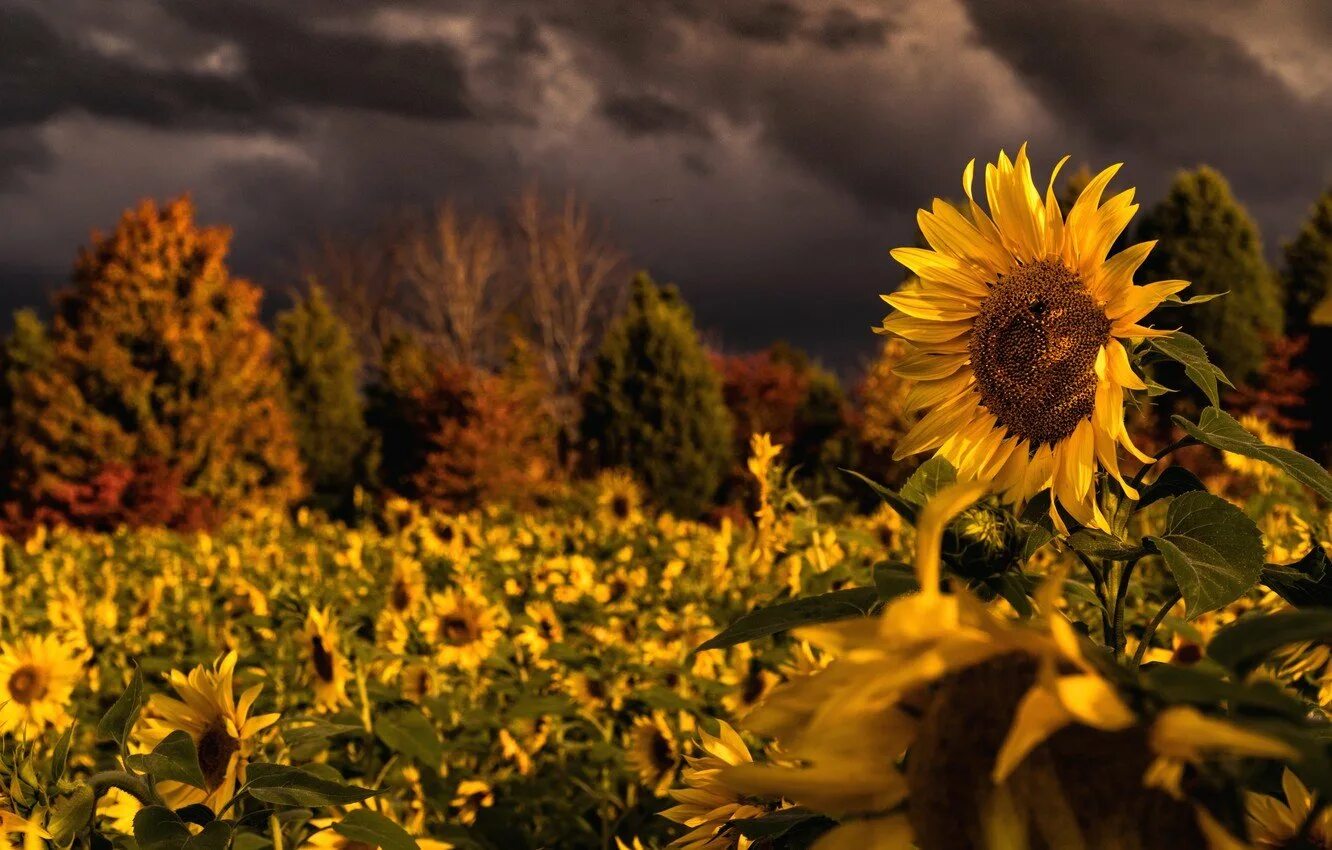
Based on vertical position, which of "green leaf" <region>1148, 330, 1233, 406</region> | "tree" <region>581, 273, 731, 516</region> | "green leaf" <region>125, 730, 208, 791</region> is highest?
"green leaf" <region>1148, 330, 1233, 406</region>

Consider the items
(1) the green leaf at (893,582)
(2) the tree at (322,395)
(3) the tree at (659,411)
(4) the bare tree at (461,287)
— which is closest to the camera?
(1) the green leaf at (893,582)

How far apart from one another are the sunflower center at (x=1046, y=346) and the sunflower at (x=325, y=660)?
5.48ft

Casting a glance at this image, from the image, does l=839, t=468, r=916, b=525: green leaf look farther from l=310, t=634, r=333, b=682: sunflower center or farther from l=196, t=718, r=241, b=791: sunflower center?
l=310, t=634, r=333, b=682: sunflower center

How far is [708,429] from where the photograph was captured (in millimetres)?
15211

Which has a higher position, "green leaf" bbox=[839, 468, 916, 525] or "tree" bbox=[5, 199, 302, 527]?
"green leaf" bbox=[839, 468, 916, 525]

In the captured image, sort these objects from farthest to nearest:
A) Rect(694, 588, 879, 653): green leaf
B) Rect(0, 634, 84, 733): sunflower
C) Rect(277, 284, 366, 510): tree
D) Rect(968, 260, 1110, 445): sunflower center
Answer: Rect(277, 284, 366, 510): tree < Rect(0, 634, 84, 733): sunflower < Rect(968, 260, 1110, 445): sunflower center < Rect(694, 588, 879, 653): green leaf

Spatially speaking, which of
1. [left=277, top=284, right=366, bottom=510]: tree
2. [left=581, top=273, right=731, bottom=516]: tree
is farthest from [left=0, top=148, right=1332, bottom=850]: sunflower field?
[left=277, top=284, right=366, bottom=510]: tree

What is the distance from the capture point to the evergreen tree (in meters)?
16.3

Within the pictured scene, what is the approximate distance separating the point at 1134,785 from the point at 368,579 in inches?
183

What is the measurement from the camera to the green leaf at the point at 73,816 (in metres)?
0.93

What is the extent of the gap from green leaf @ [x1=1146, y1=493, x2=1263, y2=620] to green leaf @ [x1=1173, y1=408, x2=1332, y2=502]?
0.05m

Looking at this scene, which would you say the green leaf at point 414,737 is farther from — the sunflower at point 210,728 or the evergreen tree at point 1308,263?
the evergreen tree at point 1308,263

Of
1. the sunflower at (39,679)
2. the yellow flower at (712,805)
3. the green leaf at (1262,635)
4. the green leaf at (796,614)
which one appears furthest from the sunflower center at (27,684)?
the green leaf at (1262,635)

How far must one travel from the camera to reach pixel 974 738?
1.50 feet
